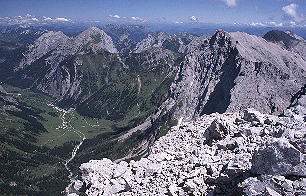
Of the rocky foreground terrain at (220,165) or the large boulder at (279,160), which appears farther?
the rocky foreground terrain at (220,165)

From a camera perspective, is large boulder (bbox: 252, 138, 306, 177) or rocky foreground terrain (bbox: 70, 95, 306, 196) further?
rocky foreground terrain (bbox: 70, 95, 306, 196)

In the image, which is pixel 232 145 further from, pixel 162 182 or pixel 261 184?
pixel 261 184

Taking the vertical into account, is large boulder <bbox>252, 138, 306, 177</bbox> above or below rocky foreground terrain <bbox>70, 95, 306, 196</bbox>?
above

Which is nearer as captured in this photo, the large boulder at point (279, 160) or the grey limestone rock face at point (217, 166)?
the large boulder at point (279, 160)

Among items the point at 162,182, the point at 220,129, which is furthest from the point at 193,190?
the point at 220,129

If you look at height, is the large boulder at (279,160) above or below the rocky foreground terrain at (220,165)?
above

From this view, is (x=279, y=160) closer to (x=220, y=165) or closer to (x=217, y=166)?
(x=220, y=165)

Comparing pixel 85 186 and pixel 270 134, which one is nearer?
pixel 270 134

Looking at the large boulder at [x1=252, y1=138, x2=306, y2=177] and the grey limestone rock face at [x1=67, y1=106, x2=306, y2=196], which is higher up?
the large boulder at [x1=252, y1=138, x2=306, y2=177]
